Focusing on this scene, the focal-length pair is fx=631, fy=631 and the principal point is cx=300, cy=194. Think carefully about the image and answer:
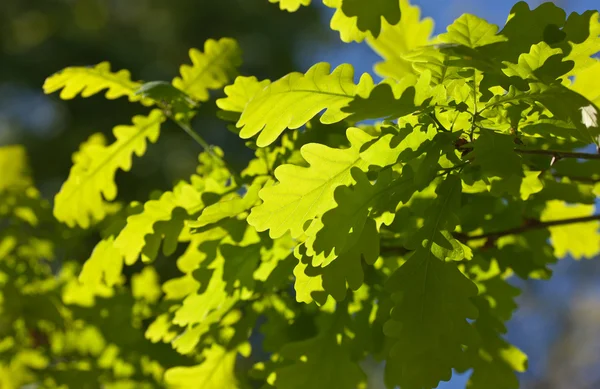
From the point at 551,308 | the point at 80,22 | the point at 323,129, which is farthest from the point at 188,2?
the point at 323,129

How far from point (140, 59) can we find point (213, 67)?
7464mm

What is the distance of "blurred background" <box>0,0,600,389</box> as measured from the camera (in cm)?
811

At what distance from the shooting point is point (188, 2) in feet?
30.2

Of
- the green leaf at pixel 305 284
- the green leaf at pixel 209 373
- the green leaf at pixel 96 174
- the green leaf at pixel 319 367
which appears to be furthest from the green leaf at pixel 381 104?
the green leaf at pixel 209 373

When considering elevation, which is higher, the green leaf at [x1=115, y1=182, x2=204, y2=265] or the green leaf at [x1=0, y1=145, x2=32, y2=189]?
the green leaf at [x1=115, y1=182, x2=204, y2=265]

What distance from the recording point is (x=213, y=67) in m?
1.38

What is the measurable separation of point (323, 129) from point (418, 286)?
413 millimetres

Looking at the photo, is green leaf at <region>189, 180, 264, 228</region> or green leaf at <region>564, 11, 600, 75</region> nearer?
green leaf at <region>564, 11, 600, 75</region>

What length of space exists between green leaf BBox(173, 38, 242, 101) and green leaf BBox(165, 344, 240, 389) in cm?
59

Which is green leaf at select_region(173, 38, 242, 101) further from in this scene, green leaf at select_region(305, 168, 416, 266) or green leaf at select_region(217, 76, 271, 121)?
green leaf at select_region(305, 168, 416, 266)

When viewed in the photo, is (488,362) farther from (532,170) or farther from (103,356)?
(103,356)

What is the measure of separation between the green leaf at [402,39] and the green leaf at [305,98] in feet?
1.83

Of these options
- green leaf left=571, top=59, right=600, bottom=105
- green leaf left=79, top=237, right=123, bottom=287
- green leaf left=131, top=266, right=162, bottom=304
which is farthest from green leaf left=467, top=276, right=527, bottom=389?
green leaf left=131, top=266, right=162, bottom=304

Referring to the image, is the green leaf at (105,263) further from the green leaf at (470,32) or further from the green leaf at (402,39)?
the green leaf at (470,32)
